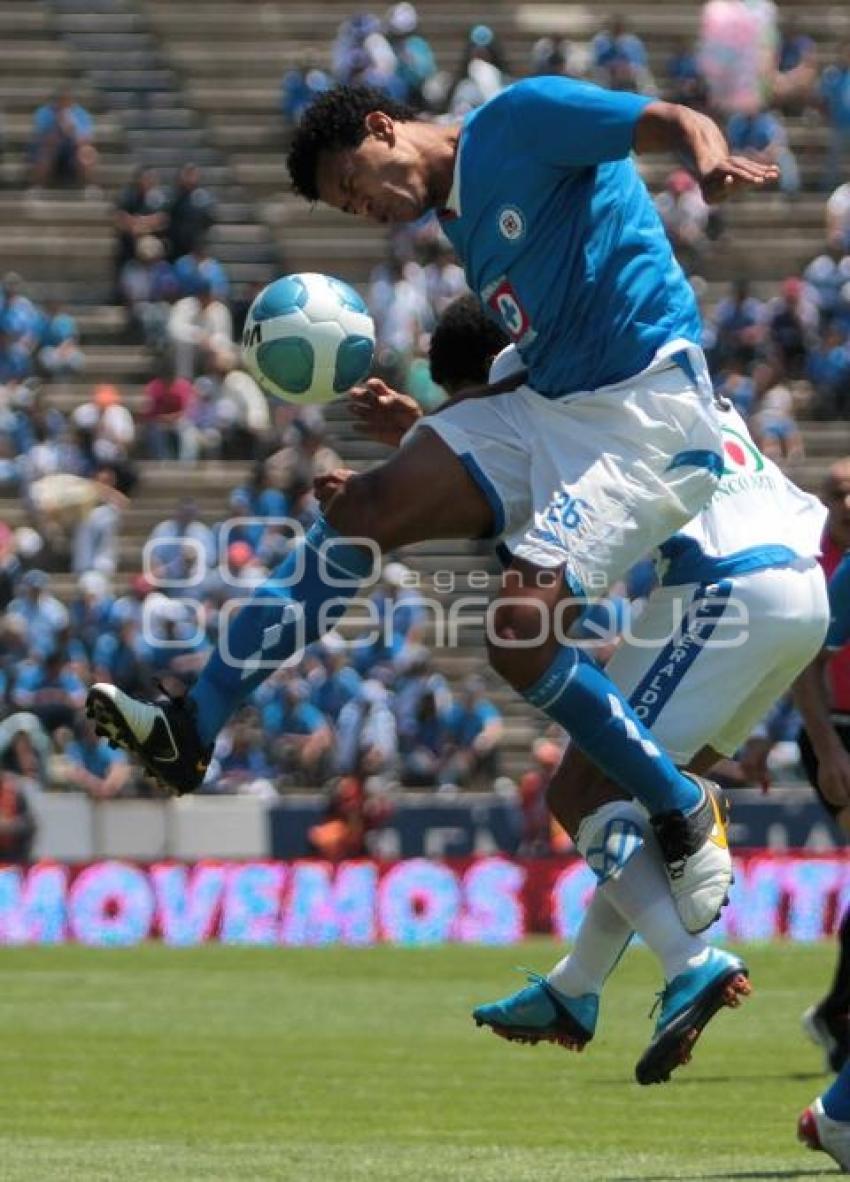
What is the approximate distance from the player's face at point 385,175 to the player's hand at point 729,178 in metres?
1.11

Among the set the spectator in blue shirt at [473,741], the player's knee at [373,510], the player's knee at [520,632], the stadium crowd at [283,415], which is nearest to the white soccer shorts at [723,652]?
the player's knee at [520,632]

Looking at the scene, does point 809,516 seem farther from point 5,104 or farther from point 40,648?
point 5,104

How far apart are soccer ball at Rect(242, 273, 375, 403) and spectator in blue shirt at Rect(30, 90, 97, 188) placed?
22.2m

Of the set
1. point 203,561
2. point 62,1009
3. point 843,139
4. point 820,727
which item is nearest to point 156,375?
point 203,561

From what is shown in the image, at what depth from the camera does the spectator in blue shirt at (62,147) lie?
31.3m

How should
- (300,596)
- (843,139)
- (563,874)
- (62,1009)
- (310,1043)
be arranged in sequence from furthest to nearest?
(843,139), (563,874), (62,1009), (310,1043), (300,596)

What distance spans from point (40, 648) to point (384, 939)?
14.5 ft

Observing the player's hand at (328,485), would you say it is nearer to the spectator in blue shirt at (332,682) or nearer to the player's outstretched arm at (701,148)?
the player's outstretched arm at (701,148)

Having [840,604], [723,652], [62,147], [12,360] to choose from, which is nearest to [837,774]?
[840,604]

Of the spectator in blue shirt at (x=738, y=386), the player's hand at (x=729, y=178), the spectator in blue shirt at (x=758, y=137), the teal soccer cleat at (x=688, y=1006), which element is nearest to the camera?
the player's hand at (x=729, y=178)

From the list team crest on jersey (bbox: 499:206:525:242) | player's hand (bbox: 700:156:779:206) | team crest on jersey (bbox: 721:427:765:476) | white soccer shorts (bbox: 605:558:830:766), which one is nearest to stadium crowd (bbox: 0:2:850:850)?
team crest on jersey (bbox: 721:427:765:476)

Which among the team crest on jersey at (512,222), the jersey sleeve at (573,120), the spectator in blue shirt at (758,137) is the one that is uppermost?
the jersey sleeve at (573,120)

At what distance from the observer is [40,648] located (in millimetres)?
25453

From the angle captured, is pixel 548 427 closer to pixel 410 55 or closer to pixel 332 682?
pixel 332 682
